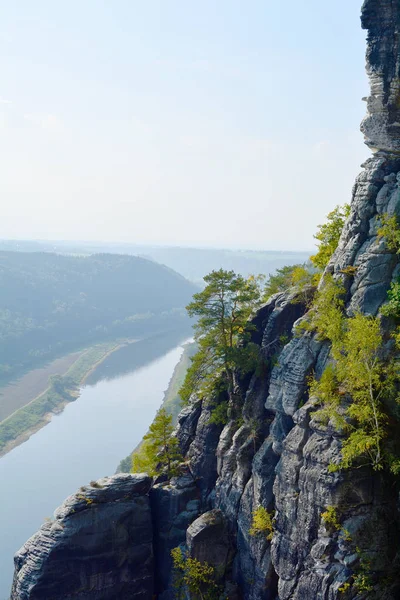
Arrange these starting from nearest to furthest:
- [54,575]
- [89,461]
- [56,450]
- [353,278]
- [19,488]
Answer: [353,278] → [54,575] → [19,488] → [89,461] → [56,450]

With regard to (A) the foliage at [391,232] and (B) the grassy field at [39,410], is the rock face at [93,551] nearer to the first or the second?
(A) the foliage at [391,232]

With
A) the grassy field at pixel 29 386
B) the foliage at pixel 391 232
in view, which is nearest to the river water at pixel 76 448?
the grassy field at pixel 29 386

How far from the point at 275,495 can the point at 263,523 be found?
63.8 inches

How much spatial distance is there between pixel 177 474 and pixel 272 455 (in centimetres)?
731

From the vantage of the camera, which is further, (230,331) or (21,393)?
(21,393)

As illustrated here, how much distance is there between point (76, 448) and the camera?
299ft

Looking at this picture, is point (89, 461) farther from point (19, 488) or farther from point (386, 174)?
point (386, 174)

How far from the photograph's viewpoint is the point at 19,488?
257 ft

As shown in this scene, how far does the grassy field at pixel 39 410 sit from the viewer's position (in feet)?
317

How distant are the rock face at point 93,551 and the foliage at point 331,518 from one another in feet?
37.8

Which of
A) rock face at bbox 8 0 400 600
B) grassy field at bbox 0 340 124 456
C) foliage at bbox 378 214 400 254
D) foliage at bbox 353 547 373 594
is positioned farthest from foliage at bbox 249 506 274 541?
grassy field at bbox 0 340 124 456

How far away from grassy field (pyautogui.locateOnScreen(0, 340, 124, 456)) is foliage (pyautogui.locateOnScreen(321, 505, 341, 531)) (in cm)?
8001

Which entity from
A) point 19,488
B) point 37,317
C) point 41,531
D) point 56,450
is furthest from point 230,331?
point 37,317

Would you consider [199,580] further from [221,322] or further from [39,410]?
[39,410]
